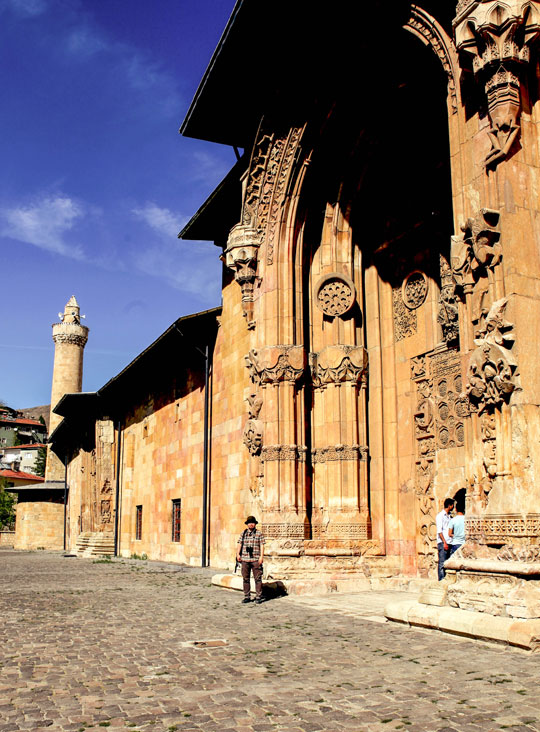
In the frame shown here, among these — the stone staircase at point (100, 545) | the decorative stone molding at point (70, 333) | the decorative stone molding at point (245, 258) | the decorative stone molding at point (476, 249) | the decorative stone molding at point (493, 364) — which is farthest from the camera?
the decorative stone molding at point (70, 333)

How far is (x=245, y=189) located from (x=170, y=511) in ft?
38.6

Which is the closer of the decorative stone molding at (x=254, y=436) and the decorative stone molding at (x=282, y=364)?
the decorative stone molding at (x=282, y=364)

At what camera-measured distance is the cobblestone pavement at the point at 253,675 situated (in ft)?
14.4

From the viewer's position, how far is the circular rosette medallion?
13625 mm

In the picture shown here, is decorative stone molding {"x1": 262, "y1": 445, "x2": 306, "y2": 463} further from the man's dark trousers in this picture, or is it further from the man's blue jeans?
the man's blue jeans

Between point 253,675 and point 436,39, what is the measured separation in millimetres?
7604

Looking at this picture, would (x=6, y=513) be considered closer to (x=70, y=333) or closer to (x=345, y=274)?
(x=70, y=333)

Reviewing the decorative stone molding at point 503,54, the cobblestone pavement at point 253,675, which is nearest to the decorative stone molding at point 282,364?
the cobblestone pavement at point 253,675

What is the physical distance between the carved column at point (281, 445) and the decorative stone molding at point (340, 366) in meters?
0.38

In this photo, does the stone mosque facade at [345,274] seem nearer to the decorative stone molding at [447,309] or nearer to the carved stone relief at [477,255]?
the decorative stone molding at [447,309]

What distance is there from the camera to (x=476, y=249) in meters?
7.65

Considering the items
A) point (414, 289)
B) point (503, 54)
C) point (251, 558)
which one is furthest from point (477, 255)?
point (251, 558)

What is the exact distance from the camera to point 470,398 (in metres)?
7.62

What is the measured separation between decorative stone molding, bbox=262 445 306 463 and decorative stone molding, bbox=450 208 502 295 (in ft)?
18.9
